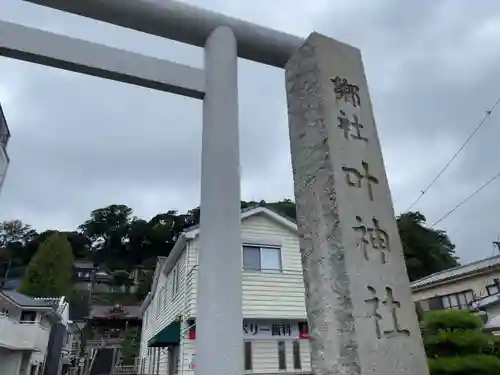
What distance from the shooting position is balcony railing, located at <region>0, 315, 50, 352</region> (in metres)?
12.5

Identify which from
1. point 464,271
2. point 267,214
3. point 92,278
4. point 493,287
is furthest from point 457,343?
point 92,278

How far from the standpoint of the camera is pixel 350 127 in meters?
2.09

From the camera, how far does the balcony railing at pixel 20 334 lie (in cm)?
1251

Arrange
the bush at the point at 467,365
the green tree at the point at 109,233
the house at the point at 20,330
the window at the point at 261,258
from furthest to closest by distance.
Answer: the green tree at the point at 109,233
the house at the point at 20,330
the window at the point at 261,258
the bush at the point at 467,365

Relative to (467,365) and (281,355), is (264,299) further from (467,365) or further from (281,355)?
(467,365)

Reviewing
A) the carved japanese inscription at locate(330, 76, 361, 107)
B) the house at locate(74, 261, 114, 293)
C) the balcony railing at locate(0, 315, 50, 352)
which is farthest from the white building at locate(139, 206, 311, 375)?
the house at locate(74, 261, 114, 293)

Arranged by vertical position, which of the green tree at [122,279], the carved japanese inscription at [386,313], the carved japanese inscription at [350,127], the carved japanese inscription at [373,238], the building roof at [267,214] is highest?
the green tree at [122,279]

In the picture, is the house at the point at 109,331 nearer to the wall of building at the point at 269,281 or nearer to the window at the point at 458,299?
the wall of building at the point at 269,281

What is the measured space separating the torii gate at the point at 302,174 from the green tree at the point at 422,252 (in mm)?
23465

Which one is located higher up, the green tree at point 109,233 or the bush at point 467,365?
the green tree at point 109,233

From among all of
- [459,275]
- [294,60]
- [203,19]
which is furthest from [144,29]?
[459,275]

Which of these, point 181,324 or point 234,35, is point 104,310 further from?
point 234,35

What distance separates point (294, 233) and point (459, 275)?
8071 mm

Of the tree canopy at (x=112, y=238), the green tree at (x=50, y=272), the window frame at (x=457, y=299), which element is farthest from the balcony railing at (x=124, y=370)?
the window frame at (x=457, y=299)
